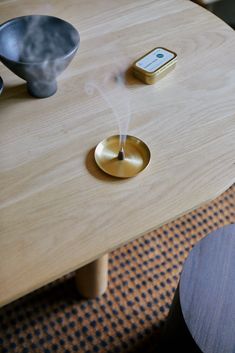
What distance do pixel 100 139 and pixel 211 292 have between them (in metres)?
0.38

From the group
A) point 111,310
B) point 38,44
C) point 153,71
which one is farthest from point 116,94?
point 111,310

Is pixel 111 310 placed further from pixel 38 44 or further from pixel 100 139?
pixel 38 44

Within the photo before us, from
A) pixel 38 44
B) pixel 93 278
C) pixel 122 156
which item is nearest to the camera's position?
pixel 122 156

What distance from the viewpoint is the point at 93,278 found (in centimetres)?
111

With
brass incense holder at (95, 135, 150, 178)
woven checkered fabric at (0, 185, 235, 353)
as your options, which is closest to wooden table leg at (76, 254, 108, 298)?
woven checkered fabric at (0, 185, 235, 353)

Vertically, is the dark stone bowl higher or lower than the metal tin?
higher

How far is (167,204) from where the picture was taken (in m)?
0.69

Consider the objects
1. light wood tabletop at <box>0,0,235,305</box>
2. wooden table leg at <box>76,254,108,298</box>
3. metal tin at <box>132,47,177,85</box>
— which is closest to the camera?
light wood tabletop at <box>0,0,235,305</box>

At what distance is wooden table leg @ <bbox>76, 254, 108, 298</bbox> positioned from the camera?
1.07 metres

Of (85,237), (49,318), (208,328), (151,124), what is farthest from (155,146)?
(49,318)

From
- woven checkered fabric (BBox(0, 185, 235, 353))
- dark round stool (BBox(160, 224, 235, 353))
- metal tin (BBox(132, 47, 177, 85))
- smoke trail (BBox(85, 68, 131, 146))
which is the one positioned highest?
metal tin (BBox(132, 47, 177, 85))

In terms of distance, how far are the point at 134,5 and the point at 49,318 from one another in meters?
0.94

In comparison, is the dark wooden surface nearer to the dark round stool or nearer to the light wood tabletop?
the dark round stool

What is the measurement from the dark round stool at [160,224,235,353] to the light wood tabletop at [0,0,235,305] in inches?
7.9
